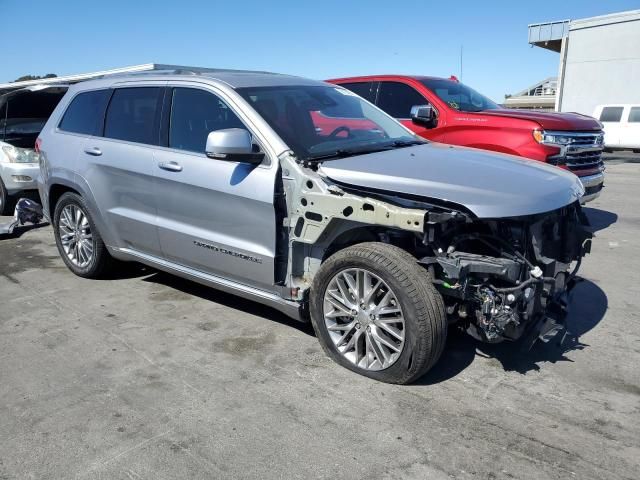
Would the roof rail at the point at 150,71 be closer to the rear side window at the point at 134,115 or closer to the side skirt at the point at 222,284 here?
the rear side window at the point at 134,115

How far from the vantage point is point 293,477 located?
2734 millimetres

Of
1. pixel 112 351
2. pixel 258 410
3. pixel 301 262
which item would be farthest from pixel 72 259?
pixel 258 410

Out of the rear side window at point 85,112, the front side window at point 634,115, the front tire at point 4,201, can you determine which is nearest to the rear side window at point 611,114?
the front side window at point 634,115

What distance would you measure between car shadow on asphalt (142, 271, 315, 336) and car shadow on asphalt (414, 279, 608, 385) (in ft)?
3.37

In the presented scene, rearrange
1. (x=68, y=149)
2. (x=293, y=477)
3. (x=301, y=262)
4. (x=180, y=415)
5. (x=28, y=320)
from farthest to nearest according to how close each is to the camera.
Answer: (x=68, y=149), (x=28, y=320), (x=301, y=262), (x=180, y=415), (x=293, y=477)

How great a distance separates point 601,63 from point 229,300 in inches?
1165

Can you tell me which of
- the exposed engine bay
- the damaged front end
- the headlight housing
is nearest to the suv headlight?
the exposed engine bay

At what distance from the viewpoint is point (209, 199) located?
4.23m

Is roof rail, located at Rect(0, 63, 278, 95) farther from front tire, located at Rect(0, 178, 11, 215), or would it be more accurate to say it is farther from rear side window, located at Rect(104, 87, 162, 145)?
front tire, located at Rect(0, 178, 11, 215)

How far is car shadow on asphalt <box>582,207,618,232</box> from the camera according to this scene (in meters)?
8.07

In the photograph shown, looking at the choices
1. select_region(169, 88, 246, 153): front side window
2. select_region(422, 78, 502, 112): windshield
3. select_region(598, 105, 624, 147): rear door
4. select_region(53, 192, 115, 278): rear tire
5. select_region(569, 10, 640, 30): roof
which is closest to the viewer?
select_region(169, 88, 246, 153): front side window

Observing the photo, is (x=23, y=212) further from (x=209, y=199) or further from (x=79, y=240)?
(x=209, y=199)

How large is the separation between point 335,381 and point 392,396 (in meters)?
0.38

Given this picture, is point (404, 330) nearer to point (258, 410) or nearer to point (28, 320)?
point (258, 410)
